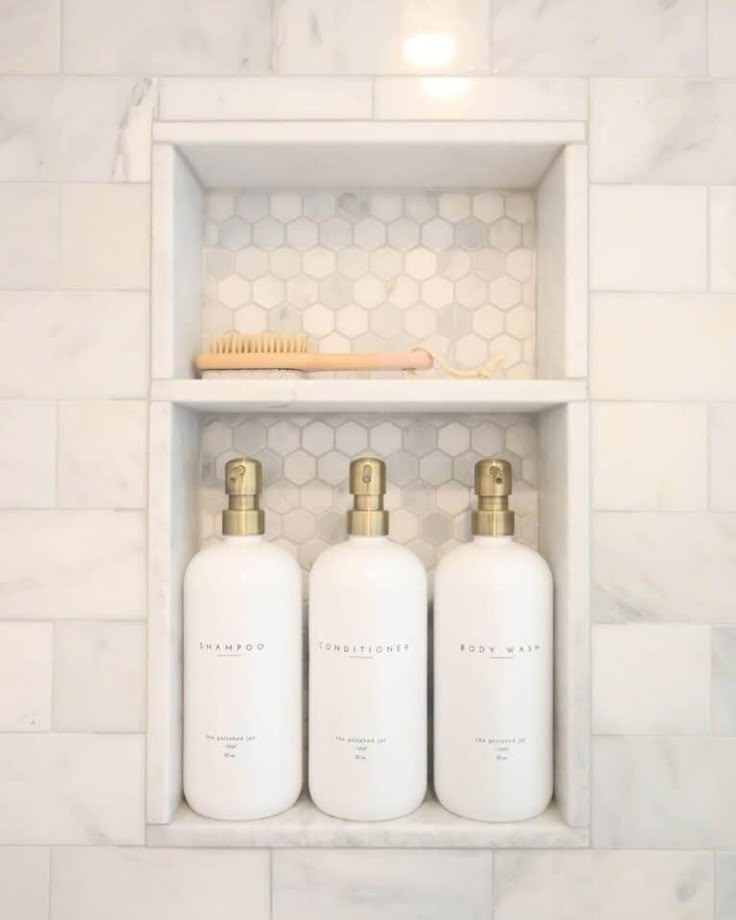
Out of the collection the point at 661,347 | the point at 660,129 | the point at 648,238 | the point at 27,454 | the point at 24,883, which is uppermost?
the point at 660,129

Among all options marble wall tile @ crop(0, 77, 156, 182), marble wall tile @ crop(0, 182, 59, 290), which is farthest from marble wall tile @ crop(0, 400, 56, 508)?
marble wall tile @ crop(0, 77, 156, 182)

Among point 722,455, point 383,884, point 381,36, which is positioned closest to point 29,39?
point 381,36

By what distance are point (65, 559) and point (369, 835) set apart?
1.24ft

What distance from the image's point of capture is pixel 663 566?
0.75 m

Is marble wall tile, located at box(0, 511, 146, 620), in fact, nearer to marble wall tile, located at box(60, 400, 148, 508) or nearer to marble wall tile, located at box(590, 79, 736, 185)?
marble wall tile, located at box(60, 400, 148, 508)

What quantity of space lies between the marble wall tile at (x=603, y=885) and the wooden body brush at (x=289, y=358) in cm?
47

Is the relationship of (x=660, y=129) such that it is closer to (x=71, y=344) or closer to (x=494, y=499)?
(x=494, y=499)

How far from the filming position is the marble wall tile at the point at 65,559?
29.9 inches

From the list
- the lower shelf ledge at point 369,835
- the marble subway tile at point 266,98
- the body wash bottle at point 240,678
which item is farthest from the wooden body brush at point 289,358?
the lower shelf ledge at point 369,835

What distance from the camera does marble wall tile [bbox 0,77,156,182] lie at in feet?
2.49

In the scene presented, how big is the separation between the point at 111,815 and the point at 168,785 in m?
0.06

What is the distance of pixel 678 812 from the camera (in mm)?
754

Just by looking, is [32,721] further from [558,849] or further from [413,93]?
[413,93]

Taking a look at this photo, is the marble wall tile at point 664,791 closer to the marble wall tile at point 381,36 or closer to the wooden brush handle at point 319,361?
the wooden brush handle at point 319,361
